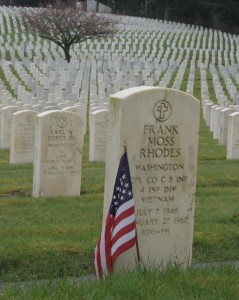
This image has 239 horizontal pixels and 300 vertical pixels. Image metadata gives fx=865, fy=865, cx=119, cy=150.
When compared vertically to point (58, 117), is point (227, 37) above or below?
above

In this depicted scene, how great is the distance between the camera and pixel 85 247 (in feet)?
26.5

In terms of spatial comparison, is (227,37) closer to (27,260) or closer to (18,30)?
(18,30)

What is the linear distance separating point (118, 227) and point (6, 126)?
13.0 meters

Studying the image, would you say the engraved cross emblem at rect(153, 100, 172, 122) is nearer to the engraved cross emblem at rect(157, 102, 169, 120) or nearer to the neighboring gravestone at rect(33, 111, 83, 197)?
the engraved cross emblem at rect(157, 102, 169, 120)

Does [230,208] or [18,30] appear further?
[18,30]

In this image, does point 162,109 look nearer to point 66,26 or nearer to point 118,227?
point 118,227

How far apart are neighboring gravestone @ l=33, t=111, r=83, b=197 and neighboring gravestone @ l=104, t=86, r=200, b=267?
4524 millimetres

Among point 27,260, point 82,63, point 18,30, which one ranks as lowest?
point 27,260

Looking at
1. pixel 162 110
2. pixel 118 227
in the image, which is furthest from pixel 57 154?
pixel 118 227

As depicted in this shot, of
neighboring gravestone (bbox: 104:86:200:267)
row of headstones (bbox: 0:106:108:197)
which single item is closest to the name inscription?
neighboring gravestone (bbox: 104:86:200:267)

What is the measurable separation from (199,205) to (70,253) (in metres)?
3.24

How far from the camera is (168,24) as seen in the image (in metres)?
79.0

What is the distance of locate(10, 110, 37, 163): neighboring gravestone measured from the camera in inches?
618

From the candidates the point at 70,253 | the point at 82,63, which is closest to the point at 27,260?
the point at 70,253
